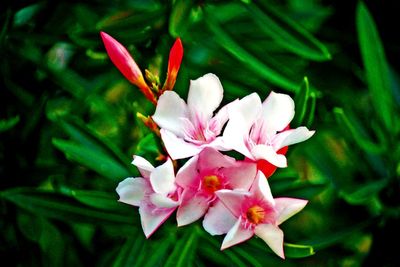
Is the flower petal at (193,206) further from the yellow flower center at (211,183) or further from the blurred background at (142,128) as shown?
the blurred background at (142,128)

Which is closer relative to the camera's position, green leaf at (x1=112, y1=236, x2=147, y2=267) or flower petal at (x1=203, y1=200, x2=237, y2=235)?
flower petal at (x1=203, y1=200, x2=237, y2=235)

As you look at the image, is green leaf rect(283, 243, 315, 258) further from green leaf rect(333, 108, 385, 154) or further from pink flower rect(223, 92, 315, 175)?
green leaf rect(333, 108, 385, 154)

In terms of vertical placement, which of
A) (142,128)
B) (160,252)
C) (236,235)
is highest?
(236,235)

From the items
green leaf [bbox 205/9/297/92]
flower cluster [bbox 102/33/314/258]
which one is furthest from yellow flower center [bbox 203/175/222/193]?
green leaf [bbox 205/9/297/92]

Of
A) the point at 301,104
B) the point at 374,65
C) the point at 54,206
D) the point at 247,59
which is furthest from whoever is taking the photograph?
the point at 374,65

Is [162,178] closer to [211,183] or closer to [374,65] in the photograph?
[211,183]

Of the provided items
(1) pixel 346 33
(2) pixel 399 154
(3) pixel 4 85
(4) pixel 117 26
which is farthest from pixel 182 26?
(1) pixel 346 33

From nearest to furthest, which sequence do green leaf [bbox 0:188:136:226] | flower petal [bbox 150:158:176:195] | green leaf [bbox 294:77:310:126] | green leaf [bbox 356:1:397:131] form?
1. flower petal [bbox 150:158:176:195]
2. green leaf [bbox 294:77:310:126]
3. green leaf [bbox 0:188:136:226]
4. green leaf [bbox 356:1:397:131]

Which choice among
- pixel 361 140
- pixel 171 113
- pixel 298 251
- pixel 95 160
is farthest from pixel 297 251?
pixel 361 140
